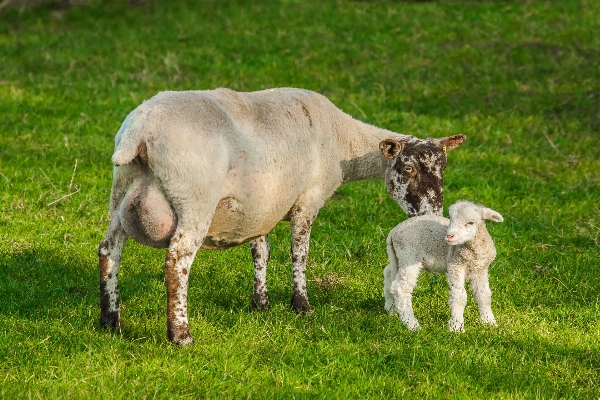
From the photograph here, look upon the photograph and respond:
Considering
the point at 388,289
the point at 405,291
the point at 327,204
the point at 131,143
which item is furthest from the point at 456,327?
the point at 327,204

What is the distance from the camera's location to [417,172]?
321 inches

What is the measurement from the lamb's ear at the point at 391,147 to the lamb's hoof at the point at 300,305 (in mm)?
1515

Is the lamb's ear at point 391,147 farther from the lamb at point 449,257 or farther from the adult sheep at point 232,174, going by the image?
the lamb at point 449,257

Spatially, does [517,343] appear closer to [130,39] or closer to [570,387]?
[570,387]

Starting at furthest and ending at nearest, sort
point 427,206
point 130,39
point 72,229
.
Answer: point 130,39 < point 72,229 < point 427,206

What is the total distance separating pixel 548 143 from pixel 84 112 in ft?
23.2

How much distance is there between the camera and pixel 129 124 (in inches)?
257

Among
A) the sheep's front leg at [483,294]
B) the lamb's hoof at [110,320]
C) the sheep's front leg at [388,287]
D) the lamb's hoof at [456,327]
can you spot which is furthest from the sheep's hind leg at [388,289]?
the lamb's hoof at [110,320]

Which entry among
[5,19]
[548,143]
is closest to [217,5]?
[5,19]

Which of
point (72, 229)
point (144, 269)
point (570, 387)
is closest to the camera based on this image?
point (570, 387)

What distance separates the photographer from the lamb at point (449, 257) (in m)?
7.19

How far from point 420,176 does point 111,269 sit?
114 inches

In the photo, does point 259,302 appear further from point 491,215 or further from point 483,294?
point 491,215

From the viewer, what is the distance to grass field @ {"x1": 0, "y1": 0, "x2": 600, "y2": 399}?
253 inches
